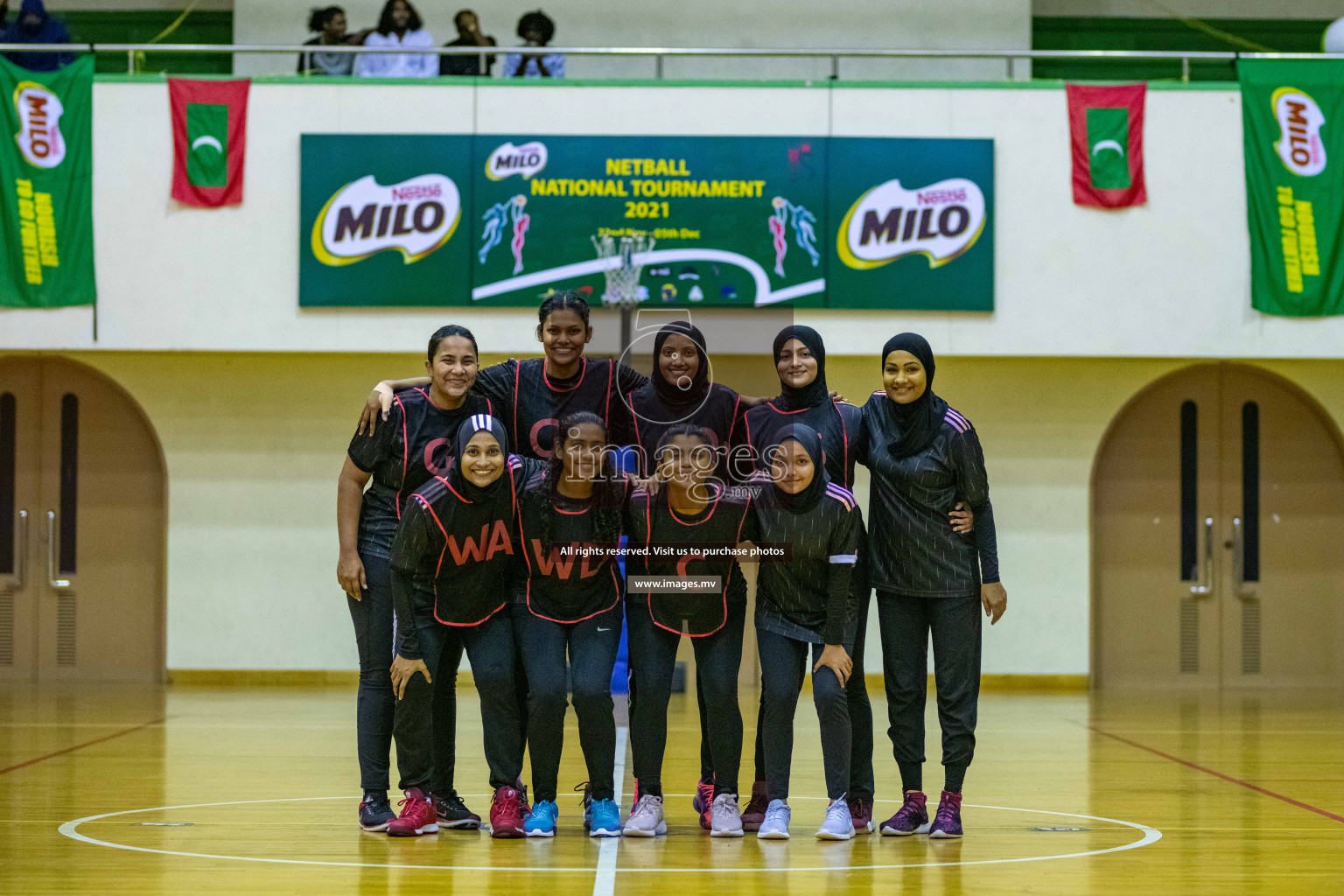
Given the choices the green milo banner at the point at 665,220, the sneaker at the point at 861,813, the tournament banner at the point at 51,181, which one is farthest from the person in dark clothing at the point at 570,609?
the tournament banner at the point at 51,181

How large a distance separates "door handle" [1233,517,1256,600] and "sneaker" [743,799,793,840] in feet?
26.8

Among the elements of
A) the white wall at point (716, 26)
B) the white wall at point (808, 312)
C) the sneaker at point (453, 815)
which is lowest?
the sneaker at point (453, 815)

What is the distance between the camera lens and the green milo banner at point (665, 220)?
10.6 metres

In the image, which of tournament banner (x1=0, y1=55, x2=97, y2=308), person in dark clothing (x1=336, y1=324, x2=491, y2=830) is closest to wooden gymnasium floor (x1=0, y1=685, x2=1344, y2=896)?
person in dark clothing (x1=336, y1=324, x2=491, y2=830)

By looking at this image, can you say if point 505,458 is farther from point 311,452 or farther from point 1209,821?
point 311,452

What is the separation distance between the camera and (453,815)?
515 centimetres

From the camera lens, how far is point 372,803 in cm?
505

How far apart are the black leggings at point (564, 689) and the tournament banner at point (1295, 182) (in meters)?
7.62

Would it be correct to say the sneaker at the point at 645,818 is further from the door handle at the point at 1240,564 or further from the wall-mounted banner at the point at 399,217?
the door handle at the point at 1240,564

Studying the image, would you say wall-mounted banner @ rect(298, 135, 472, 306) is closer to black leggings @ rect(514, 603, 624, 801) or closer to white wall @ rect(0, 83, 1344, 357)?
white wall @ rect(0, 83, 1344, 357)

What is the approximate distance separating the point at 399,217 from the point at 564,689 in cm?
659

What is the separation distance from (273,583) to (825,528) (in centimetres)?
776

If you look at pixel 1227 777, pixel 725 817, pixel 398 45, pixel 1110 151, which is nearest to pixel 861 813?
pixel 725 817

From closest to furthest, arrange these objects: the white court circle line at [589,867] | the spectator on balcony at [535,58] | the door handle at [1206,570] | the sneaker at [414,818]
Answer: the white court circle line at [589,867] → the sneaker at [414,818] → the spectator on balcony at [535,58] → the door handle at [1206,570]
